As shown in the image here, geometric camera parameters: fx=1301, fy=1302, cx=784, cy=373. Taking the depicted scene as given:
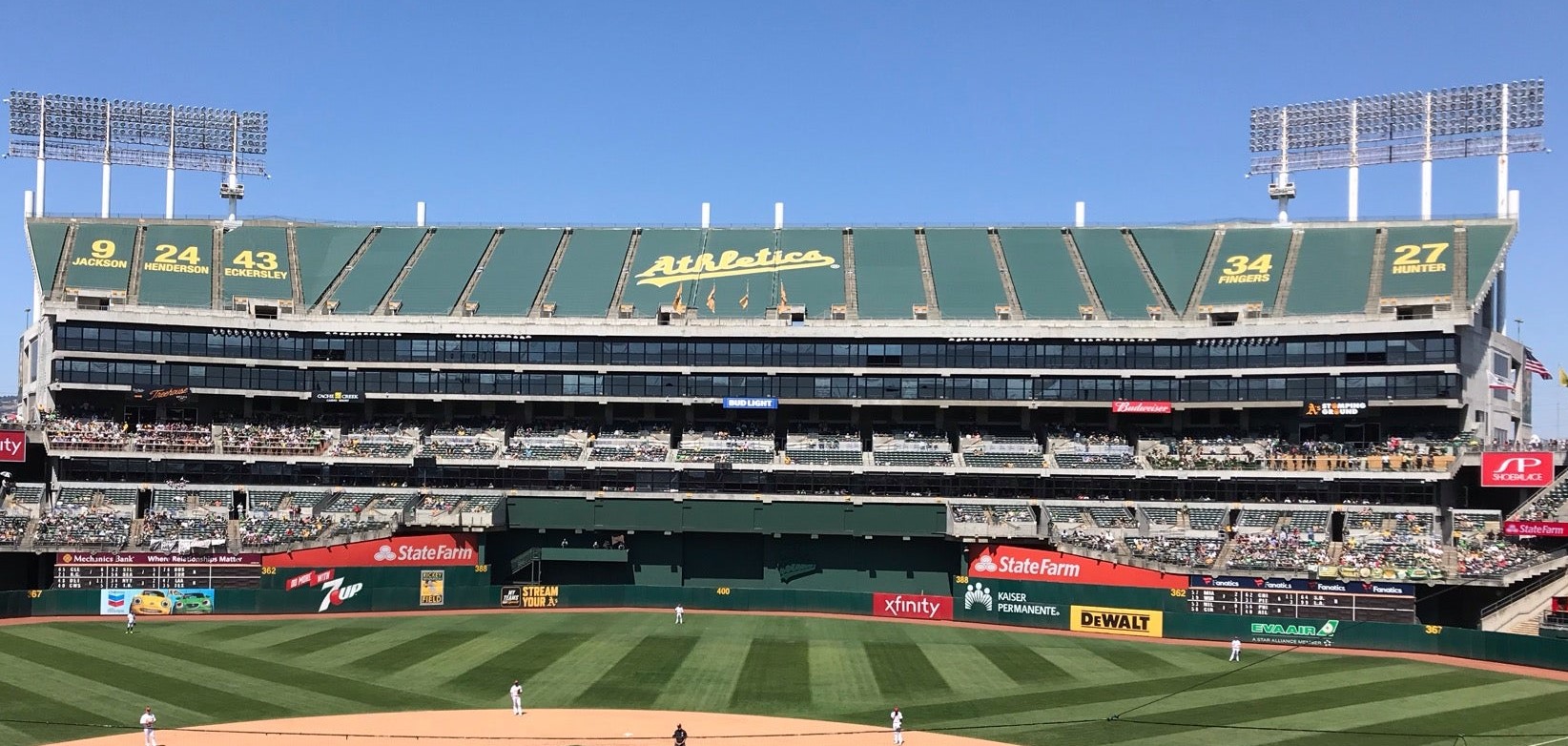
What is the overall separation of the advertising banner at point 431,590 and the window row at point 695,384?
52.5 feet

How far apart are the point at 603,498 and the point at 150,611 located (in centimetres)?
2609

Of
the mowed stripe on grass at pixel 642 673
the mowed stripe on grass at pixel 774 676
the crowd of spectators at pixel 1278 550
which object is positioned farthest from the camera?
the crowd of spectators at pixel 1278 550

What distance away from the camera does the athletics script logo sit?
304 ft

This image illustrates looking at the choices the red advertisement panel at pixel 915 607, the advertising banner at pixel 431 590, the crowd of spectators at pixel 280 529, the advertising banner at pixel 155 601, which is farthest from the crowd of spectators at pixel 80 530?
the red advertisement panel at pixel 915 607

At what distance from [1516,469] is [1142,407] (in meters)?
20.8

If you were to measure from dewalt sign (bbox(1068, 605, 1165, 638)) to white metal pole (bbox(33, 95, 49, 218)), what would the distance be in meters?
75.7

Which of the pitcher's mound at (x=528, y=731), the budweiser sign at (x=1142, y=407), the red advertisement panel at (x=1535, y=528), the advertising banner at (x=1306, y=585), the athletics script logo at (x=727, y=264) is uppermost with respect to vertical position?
the athletics script logo at (x=727, y=264)

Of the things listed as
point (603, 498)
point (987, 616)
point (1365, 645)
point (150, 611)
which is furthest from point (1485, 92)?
point (150, 611)

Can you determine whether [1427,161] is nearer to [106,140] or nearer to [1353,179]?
[1353,179]

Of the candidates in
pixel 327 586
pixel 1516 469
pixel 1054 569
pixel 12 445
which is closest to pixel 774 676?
pixel 1054 569

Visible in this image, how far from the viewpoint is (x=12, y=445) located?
7788 centimetres

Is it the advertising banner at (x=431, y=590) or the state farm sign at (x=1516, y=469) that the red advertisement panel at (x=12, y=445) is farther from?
the state farm sign at (x=1516, y=469)

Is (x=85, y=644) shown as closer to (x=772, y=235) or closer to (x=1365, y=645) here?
(x=772, y=235)

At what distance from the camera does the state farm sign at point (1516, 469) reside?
69.4m
